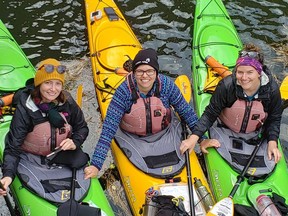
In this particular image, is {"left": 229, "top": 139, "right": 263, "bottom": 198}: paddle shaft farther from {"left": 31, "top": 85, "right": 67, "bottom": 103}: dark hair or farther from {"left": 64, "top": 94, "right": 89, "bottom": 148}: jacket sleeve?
{"left": 31, "top": 85, "right": 67, "bottom": 103}: dark hair

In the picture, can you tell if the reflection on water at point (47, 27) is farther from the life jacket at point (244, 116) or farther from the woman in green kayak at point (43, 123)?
the life jacket at point (244, 116)

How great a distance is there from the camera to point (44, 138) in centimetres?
448

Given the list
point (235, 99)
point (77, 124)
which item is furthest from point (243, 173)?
point (77, 124)

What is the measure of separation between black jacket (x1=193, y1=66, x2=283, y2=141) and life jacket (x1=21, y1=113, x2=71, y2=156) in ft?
4.64

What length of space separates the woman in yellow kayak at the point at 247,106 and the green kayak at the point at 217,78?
0.77ft

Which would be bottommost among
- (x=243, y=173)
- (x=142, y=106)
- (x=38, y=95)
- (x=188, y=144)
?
(x=243, y=173)

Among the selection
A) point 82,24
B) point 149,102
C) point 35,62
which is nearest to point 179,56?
point 82,24

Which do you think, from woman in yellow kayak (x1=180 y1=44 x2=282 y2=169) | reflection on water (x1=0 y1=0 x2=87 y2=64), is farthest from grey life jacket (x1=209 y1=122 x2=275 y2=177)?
reflection on water (x1=0 y1=0 x2=87 y2=64)

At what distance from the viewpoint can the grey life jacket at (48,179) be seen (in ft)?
14.4

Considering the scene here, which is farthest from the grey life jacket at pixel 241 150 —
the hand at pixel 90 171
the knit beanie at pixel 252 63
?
the hand at pixel 90 171

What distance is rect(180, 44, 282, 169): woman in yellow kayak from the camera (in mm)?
4637

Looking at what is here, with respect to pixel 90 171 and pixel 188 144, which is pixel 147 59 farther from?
pixel 90 171

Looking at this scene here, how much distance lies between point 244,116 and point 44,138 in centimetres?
213

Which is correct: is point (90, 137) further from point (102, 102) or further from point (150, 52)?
point (150, 52)
